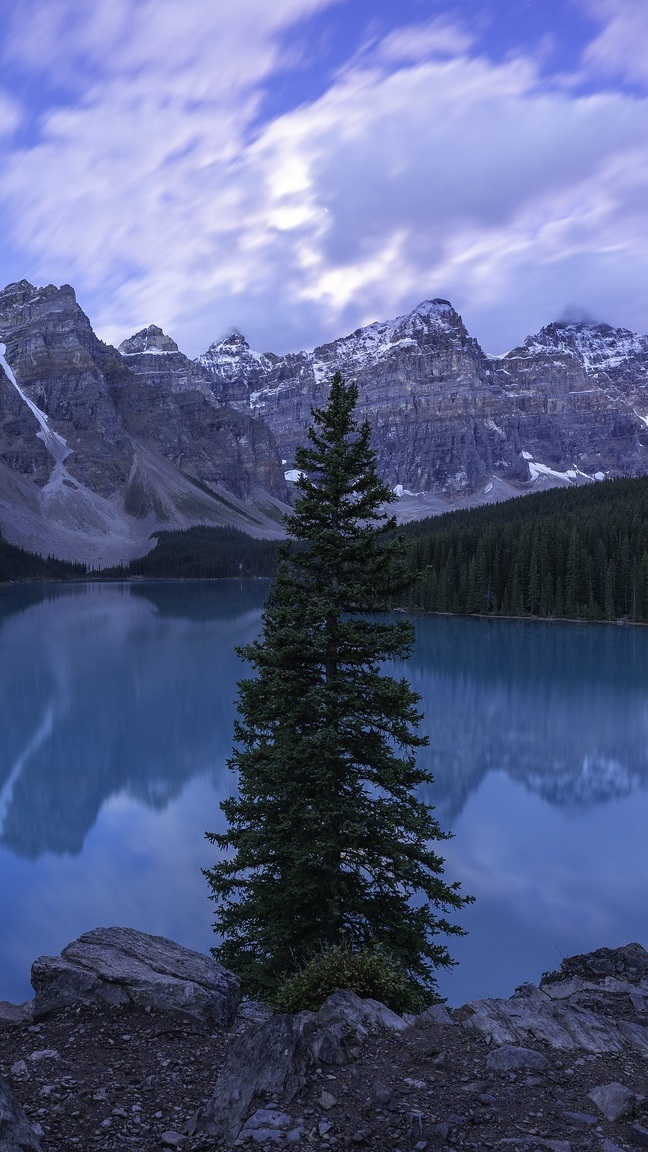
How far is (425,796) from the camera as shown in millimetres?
32625

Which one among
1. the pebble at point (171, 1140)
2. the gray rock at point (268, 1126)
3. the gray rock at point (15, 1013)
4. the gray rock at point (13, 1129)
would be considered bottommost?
the gray rock at point (15, 1013)

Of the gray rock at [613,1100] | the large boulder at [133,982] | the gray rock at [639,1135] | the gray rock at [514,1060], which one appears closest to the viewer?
the gray rock at [639,1135]

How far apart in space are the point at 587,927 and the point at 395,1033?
1452 cm

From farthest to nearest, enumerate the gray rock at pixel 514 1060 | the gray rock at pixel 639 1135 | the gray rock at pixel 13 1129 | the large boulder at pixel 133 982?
the large boulder at pixel 133 982
the gray rock at pixel 514 1060
the gray rock at pixel 639 1135
the gray rock at pixel 13 1129

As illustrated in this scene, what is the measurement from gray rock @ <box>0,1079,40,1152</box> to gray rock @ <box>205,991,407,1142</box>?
1690 millimetres

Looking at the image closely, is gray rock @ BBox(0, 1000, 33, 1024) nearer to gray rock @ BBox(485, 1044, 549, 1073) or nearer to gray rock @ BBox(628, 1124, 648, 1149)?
gray rock @ BBox(485, 1044, 549, 1073)

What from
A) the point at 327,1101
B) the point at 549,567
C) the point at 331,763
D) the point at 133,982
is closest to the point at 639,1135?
the point at 327,1101

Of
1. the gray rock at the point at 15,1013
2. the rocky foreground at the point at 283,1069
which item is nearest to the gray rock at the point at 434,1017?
the rocky foreground at the point at 283,1069

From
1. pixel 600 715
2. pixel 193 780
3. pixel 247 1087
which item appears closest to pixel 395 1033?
pixel 247 1087

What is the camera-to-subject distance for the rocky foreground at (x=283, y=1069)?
7.29 metres

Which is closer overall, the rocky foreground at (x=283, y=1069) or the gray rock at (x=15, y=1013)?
the rocky foreground at (x=283, y=1069)

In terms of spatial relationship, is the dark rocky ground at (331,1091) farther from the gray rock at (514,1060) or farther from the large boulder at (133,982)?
the large boulder at (133,982)

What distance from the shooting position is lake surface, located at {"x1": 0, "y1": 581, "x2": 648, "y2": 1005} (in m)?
21.5

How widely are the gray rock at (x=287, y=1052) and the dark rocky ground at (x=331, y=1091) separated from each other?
5.2 inches
